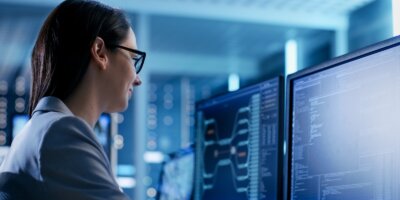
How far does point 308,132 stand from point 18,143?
0.59m

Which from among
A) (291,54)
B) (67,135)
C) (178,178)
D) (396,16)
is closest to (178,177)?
(178,178)

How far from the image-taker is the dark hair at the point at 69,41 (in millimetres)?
1123

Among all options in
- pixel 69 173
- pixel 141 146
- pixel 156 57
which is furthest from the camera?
pixel 156 57

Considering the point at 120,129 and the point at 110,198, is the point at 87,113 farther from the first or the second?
the point at 120,129

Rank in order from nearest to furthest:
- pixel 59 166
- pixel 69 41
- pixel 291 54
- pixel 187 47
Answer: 1. pixel 59 166
2. pixel 69 41
3. pixel 187 47
4. pixel 291 54

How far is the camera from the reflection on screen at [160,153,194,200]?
2037 millimetres

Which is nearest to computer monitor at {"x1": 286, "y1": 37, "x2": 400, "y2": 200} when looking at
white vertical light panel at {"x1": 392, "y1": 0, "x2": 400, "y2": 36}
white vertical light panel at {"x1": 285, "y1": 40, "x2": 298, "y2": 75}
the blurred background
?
white vertical light panel at {"x1": 392, "y1": 0, "x2": 400, "y2": 36}

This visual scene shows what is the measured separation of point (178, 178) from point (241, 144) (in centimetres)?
61

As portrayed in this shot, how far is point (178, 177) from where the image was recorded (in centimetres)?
217

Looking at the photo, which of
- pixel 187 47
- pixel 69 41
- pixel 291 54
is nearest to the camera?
pixel 69 41

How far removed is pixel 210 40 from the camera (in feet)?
13.9

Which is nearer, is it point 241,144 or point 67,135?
point 67,135

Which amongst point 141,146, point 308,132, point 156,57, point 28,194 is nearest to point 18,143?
point 28,194

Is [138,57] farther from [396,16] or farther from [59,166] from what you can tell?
[396,16]
